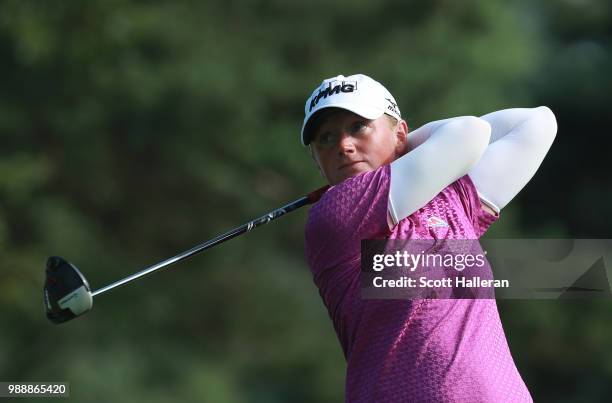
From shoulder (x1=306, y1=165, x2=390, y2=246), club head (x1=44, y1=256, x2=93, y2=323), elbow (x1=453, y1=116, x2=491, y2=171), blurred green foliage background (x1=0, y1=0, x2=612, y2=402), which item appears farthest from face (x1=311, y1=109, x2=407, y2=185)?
blurred green foliage background (x1=0, y1=0, x2=612, y2=402)

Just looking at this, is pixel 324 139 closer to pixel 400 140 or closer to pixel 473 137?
pixel 400 140

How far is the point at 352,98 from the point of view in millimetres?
3426

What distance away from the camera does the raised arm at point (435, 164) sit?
10.5 feet

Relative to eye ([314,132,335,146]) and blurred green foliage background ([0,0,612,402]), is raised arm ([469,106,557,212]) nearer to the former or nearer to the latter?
eye ([314,132,335,146])

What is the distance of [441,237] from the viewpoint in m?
3.22

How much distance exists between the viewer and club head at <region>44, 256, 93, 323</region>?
12.5ft

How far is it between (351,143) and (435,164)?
30 centimetres

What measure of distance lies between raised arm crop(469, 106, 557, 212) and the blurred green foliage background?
851cm

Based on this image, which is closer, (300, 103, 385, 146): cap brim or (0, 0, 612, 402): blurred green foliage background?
(300, 103, 385, 146): cap brim

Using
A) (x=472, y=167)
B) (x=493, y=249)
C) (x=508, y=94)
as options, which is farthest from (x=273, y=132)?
(x=472, y=167)

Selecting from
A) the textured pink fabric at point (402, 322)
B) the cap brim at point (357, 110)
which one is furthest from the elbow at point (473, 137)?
the cap brim at point (357, 110)

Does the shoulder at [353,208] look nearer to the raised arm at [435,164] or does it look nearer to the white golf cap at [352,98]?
the raised arm at [435,164]

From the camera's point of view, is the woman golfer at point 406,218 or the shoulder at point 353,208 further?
the shoulder at point 353,208

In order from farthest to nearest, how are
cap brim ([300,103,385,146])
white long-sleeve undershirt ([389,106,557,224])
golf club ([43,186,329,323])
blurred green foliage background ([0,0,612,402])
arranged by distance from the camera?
1. blurred green foliage background ([0,0,612,402])
2. golf club ([43,186,329,323])
3. cap brim ([300,103,385,146])
4. white long-sleeve undershirt ([389,106,557,224])
